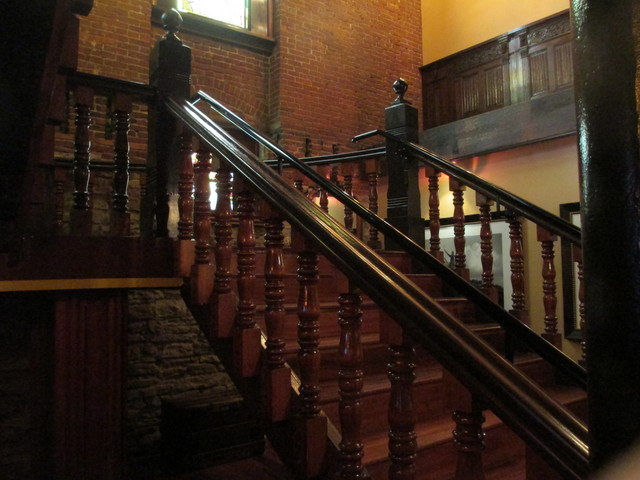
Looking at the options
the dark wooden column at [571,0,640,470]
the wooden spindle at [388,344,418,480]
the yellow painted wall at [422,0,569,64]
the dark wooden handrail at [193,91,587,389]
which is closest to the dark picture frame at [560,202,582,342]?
the dark wooden handrail at [193,91,587,389]

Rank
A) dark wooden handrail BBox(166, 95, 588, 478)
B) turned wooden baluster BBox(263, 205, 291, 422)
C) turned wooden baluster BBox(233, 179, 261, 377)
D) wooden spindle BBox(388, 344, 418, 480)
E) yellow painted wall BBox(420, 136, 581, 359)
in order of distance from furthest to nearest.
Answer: yellow painted wall BBox(420, 136, 581, 359) → turned wooden baluster BBox(233, 179, 261, 377) → turned wooden baluster BBox(263, 205, 291, 422) → wooden spindle BBox(388, 344, 418, 480) → dark wooden handrail BBox(166, 95, 588, 478)

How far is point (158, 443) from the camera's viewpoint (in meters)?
4.46

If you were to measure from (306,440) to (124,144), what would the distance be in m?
1.59

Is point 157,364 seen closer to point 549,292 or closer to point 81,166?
point 81,166

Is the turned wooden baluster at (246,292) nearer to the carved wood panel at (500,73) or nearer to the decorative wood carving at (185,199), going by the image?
the decorative wood carving at (185,199)

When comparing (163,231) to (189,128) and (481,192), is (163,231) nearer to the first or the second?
(189,128)

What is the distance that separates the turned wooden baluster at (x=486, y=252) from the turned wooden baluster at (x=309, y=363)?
1.75 m

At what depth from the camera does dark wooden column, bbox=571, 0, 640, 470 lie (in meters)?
0.55

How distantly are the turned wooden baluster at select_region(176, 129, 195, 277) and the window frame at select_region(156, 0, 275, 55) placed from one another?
383 cm

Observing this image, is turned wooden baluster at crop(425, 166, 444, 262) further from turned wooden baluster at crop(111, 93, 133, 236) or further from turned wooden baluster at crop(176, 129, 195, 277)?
turned wooden baluster at crop(111, 93, 133, 236)

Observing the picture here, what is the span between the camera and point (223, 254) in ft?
6.77

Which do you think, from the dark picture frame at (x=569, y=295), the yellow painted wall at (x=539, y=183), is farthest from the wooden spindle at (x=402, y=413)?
the yellow painted wall at (x=539, y=183)

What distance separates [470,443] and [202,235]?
1.49 m

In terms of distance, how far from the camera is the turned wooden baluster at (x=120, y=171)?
2.34 meters
